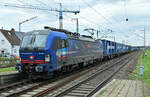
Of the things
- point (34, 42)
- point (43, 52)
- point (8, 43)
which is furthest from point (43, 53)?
point (8, 43)

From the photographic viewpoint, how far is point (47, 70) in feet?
40.0

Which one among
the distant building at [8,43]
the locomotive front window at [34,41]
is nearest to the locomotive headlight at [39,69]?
the locomotive front window at [34,41]

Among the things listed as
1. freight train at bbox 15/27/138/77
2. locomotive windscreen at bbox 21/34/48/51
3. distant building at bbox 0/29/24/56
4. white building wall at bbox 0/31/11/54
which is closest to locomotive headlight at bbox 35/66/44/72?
freight train at bbox 15/27/138/77

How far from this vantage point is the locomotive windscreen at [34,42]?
1247 cm

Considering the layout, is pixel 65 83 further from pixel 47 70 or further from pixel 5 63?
pixel 5 63

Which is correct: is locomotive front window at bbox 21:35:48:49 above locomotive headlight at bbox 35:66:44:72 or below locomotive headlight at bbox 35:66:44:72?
above

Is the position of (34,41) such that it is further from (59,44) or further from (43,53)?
(59,44)

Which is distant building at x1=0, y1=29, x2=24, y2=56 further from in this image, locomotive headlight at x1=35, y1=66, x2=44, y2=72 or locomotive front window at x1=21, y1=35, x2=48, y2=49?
locomotive headlight at x1=35, y1=66, x2=44, y2=72

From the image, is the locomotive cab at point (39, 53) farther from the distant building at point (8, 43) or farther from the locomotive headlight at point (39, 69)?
the distant building at point (8, 43)

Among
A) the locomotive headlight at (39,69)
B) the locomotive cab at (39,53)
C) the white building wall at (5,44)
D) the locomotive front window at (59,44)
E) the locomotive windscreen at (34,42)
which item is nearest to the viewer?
the locomotive headlight at (39,69)

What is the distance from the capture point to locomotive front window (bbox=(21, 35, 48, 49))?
41.1ft

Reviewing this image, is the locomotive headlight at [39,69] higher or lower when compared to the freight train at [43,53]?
lower

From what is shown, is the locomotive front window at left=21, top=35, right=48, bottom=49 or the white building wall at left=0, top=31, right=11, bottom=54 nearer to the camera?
the locomotive front window at left=21, top=35, right=48, bottom=49

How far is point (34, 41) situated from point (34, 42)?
8 cm
